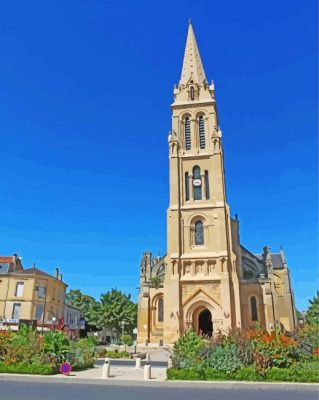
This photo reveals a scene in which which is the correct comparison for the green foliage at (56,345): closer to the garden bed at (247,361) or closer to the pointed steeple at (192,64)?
the garden bed at (247,361)

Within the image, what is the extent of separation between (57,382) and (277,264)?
161ft

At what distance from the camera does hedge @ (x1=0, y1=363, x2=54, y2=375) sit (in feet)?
45.2

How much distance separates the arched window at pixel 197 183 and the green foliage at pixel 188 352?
955 inches

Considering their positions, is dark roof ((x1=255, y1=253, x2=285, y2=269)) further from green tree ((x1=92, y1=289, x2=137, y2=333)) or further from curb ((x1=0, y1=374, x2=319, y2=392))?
curb ((x1=0, y1=374, x2=319, y2=392))

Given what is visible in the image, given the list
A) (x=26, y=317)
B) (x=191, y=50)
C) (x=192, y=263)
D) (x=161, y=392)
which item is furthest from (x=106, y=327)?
(x=161, y=392)

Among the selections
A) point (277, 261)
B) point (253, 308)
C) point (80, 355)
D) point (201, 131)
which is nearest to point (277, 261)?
point (277, 261)

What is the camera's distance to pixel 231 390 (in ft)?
35.9

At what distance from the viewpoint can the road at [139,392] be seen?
Result: 9438mm

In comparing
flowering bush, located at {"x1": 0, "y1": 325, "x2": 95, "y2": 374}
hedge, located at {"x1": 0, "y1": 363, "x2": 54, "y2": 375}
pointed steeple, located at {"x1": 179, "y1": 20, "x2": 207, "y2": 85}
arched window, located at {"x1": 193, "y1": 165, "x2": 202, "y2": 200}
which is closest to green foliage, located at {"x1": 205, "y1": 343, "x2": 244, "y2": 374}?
hedge, located at {"x1": 0, "y1": 363, "x2": 54, "y2": 375}

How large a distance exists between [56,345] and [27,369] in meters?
1.68

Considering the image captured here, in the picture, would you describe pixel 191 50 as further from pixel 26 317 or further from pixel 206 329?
pixel 26 317


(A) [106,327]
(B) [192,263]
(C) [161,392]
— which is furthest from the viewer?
(A) [106,327]

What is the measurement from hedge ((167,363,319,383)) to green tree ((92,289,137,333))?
4219cm

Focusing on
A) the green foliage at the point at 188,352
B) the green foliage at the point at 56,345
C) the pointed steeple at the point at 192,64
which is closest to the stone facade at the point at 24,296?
the green foliage at the point at 56,345
